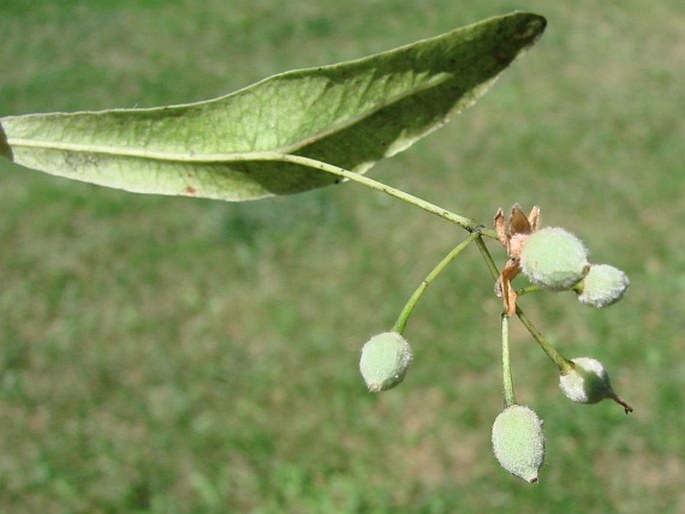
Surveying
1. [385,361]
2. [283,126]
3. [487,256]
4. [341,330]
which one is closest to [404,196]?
[487,256]

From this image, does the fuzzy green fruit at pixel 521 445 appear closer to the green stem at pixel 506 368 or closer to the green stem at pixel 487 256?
the green stem at pixel 506 368

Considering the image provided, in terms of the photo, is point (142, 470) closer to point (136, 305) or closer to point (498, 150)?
point (136, 305)

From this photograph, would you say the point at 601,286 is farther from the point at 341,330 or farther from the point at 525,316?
the point at 341,330

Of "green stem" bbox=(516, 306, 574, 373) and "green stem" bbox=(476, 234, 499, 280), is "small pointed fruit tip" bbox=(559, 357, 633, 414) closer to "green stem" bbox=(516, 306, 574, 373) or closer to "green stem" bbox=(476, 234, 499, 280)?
"green stem" bbox=(516, 306, 574, 373)

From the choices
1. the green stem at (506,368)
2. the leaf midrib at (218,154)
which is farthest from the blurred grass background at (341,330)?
the green stem at (506,368)

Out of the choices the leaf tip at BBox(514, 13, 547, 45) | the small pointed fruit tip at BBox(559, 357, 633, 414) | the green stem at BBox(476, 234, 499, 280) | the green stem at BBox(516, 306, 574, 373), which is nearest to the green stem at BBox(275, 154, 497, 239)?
the green stem at BBox(476, 234, 499, 280)
